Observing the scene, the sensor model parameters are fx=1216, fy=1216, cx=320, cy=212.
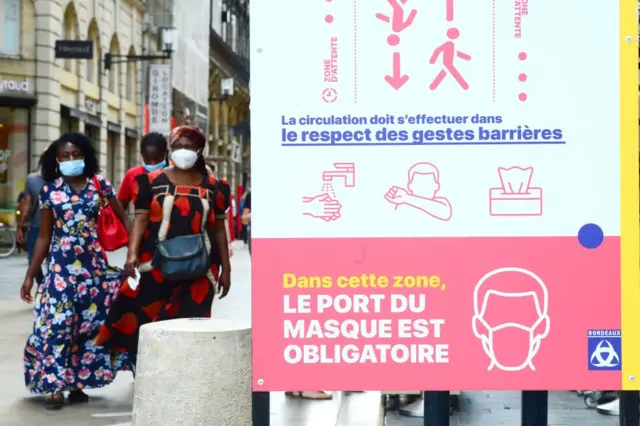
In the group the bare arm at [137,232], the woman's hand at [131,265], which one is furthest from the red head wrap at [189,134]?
the woman's hand at [131,265]

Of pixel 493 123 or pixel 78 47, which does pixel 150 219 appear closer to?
pixel 493 123

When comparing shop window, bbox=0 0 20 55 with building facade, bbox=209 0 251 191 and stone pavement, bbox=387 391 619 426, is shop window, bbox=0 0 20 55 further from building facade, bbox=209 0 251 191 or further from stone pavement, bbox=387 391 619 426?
building facade, bbox=209 0 251 191

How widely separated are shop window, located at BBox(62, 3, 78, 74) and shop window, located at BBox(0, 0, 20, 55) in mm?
2013

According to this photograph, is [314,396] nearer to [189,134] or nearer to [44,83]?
[189,134]

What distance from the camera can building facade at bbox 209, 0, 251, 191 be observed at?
5659cm

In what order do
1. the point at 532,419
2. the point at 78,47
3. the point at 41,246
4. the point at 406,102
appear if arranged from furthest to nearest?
the point at 78,47
the point at 41,246
the point at 532,419
the point at 406,102

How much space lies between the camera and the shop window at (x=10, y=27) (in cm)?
2722

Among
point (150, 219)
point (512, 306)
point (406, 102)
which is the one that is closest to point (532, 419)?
point (512, 306)

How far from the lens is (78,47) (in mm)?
26141

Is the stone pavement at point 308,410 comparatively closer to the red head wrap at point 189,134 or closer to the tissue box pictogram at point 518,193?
the red head wrap at point 189,134

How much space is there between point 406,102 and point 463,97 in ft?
0.62

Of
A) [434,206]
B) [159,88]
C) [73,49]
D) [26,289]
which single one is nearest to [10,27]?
[73,49]

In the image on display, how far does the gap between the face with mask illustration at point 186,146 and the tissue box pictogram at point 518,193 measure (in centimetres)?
307

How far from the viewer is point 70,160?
746 cm
